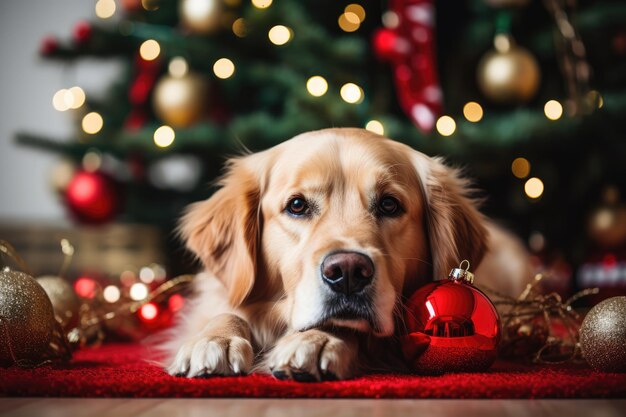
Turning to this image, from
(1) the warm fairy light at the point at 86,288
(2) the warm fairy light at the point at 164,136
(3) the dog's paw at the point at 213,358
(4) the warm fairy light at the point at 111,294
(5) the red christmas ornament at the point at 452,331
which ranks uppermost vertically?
(2) the warm fairy light at the point at 164,136

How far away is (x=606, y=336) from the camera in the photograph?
168 cm

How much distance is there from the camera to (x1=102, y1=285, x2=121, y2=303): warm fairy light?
2850 millimetres

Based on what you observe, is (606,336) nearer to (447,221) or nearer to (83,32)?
(447,221)

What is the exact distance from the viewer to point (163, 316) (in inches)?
114

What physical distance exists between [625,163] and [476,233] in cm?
201

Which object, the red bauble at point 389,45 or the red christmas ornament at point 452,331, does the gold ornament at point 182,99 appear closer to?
the red bauble at point 389,45

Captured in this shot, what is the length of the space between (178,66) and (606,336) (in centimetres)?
302

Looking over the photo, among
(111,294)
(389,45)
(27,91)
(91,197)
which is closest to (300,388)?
(111,294)

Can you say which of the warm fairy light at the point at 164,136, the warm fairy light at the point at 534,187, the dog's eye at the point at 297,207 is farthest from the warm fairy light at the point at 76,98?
the dog's eye at the point at 297,207

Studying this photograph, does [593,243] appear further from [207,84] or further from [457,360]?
[457,360]

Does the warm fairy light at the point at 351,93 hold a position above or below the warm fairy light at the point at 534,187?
above

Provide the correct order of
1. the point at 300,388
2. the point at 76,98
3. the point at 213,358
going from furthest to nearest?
the point at 76,98 < the point at 213,358 < the point at 300,388

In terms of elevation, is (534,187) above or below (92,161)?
above

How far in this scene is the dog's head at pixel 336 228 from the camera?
168 cm
